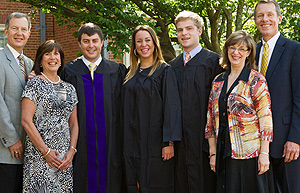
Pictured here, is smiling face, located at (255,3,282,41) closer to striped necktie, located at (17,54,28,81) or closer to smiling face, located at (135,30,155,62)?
smiling face, located at (135,30,155,62)

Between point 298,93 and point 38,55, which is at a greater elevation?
point 38,55

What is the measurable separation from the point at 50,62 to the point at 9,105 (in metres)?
0.59

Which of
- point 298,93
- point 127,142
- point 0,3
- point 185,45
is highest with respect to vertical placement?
point 0,3

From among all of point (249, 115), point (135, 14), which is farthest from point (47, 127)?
point (135, 14)

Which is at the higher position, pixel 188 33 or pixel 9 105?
pixel 188 33

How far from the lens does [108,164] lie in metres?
4.10

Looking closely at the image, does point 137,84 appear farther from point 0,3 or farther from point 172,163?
point 0,3

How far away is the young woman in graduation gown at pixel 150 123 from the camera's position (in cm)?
394

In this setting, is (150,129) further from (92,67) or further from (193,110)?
(92,67)

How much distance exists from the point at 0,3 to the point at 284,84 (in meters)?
8.70

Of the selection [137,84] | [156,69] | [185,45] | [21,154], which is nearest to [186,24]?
[185,45]

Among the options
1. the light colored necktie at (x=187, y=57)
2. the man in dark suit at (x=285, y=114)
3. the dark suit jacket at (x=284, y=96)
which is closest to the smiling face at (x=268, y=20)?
the man in dark suit at (x=285, y=114)

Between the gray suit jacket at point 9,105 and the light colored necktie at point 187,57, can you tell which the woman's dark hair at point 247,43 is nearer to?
the light colored necktie at point 187,57

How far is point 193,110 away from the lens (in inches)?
157
